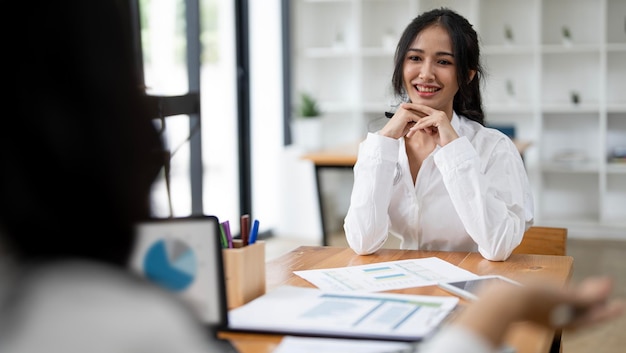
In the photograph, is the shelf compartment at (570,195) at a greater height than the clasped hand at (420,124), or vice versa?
the clasped hand at (420,124)

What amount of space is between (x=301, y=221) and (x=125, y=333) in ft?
17.6

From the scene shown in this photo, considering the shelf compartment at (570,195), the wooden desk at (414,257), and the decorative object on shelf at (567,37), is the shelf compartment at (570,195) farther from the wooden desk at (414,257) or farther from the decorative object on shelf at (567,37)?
the wooden desk at (414,257)

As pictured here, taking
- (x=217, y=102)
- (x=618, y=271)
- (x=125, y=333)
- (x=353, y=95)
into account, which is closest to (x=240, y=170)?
(x=217, y=102)

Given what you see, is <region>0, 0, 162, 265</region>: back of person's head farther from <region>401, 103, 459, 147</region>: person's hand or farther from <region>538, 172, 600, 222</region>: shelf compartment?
<region>538, 172, 600, 222</region>: shelf compartment

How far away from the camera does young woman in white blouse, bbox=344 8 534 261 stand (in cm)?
212

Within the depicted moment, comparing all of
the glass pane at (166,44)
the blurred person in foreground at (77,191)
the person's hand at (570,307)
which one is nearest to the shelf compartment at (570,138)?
the glass pane at (166,44)

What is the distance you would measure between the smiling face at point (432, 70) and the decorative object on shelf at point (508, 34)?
13.7 feet

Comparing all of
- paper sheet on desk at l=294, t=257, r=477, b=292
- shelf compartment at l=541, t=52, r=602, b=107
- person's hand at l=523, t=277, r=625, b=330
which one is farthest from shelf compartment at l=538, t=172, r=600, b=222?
person's hand at l=523, t=277, r=625, b=330

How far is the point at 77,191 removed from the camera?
2.38 feet

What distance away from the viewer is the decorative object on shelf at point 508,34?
6388 mm

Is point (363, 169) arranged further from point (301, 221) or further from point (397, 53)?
point (301, 221)

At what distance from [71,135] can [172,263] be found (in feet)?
1.98

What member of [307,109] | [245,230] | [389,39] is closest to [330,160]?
[307,109]

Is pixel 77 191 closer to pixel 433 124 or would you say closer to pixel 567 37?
pixel 433 124
